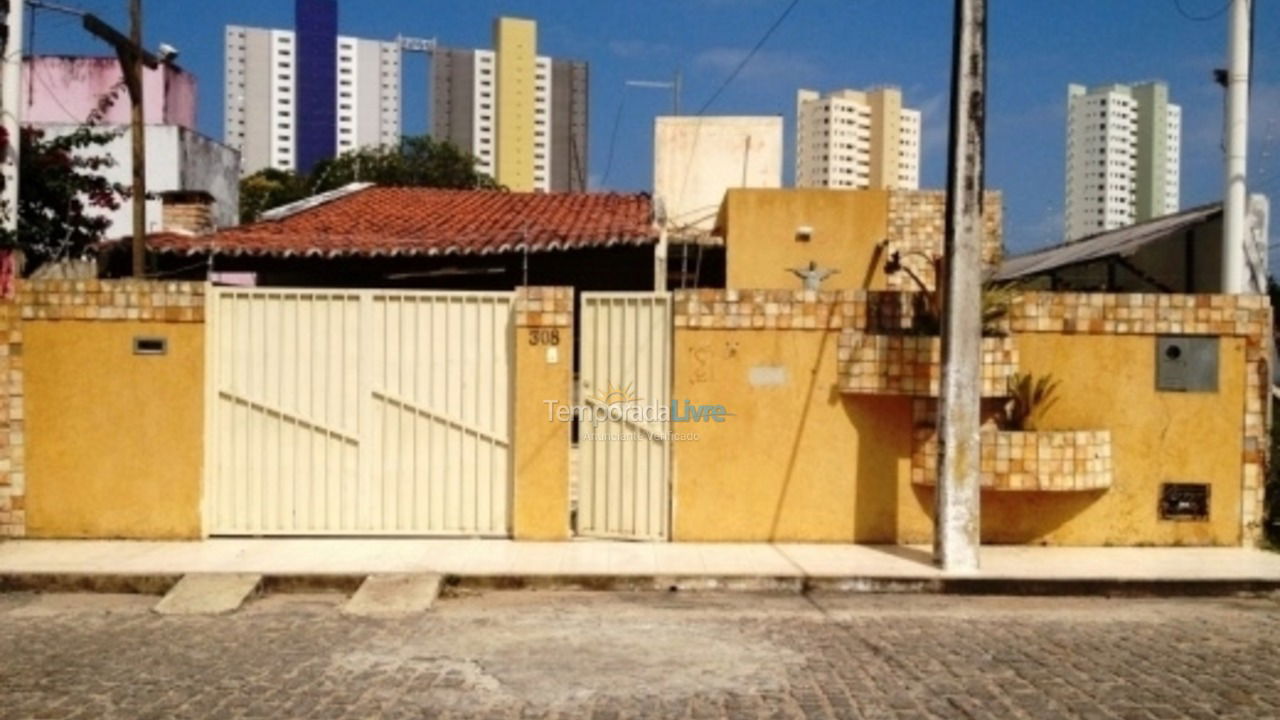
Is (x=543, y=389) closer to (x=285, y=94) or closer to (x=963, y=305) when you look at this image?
(x=963, y=305)

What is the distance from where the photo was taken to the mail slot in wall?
9562 mm

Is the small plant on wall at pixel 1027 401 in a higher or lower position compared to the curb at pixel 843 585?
higher

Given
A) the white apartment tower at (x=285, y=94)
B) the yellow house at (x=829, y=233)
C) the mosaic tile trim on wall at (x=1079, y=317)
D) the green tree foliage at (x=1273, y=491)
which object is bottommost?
the green tree foliage at (x=1273, y=491)

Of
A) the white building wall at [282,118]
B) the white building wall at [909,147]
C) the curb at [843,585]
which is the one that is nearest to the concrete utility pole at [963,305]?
the curb at [843,585]

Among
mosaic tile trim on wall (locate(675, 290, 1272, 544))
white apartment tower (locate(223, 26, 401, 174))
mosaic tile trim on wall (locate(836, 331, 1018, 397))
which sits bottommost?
mosaic tile trim on wall (locate(836, 331, 1018, 397))

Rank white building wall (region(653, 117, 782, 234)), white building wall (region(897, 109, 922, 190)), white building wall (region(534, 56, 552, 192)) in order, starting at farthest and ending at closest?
white building wall (region(534, 56, 552, 192)) → white building wall (region(897, 109, 922, 190)) → white building wall (region(653, 117, 782, 234))

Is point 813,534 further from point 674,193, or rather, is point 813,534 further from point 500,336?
point 674,193

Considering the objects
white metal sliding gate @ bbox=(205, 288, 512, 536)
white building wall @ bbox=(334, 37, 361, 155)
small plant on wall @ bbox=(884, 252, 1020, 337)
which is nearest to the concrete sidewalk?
white metal sliding gate @ bbox=(205, 288, 512, 536)

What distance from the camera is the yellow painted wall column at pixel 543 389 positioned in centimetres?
942

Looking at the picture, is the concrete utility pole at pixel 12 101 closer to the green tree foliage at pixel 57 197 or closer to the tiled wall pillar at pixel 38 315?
the tiled wall pillar at pixel 38 315

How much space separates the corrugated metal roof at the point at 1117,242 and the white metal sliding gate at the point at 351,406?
6515 mm

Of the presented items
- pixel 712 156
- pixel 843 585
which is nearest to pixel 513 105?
pixel 712 156

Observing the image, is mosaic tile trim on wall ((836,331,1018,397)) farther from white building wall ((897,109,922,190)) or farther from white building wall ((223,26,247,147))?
white building wall ((223,26,247,147))

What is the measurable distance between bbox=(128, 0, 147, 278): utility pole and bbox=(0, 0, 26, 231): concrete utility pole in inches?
84.7
